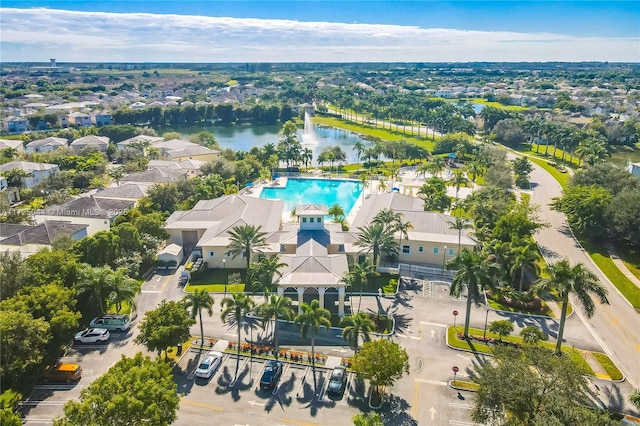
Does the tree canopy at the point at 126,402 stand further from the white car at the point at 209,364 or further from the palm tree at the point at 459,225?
the palm tree at the point at 459,225

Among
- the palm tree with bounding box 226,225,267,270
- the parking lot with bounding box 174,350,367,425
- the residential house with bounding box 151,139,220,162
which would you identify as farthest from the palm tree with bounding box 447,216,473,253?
the residential house with bounding box 151,139,220,162

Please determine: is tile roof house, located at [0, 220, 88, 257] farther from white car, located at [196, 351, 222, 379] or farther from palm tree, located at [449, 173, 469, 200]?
palm tree, located at [449, 173, 469, 200]

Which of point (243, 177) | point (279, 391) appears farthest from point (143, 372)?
point (243, 177)

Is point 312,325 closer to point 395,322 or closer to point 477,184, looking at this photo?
point 395,322

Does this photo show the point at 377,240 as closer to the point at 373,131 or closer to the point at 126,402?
the point at 126,402

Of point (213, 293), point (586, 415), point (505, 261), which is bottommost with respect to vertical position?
point (213, 293)

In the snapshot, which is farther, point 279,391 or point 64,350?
point 64,350

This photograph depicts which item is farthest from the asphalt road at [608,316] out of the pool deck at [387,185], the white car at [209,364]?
the white car at [209,364]
